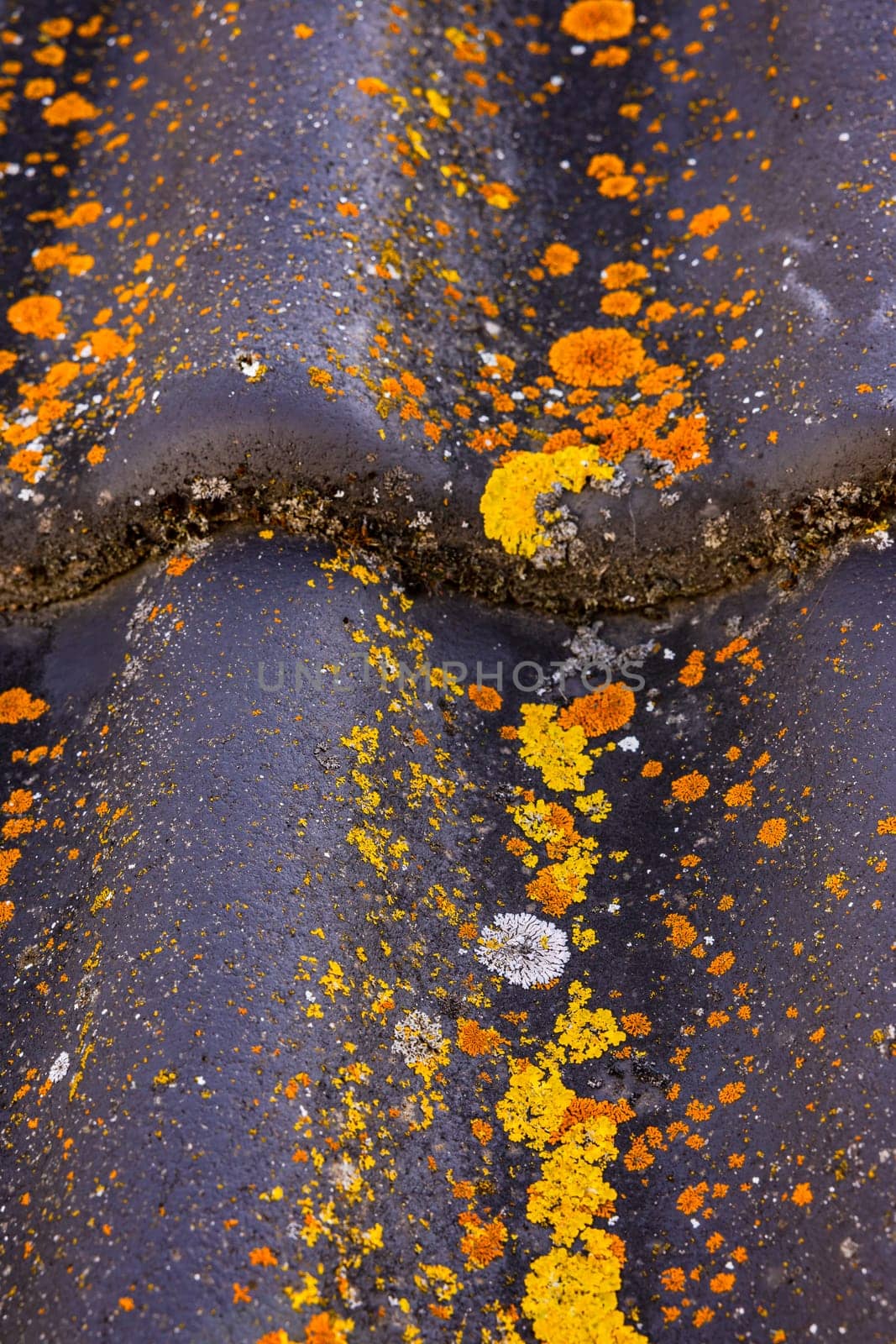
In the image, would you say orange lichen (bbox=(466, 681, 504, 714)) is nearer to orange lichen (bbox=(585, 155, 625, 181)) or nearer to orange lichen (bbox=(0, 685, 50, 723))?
orange lichen (bbox=(0, 685, 50, 723))

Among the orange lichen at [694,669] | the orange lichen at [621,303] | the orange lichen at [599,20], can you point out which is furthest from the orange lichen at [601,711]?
the orange lichen at [599,20]

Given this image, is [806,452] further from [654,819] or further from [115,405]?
[115,405]

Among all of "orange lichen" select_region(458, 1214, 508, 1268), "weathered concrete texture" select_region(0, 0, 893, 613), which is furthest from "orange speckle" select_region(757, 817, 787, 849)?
"orange lichen" select_region(458, 1214, 508, 1268)


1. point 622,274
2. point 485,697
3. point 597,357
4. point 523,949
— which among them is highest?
point 622,274

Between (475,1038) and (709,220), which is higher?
(709,220)

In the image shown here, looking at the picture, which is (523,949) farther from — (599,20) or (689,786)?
(599,20)

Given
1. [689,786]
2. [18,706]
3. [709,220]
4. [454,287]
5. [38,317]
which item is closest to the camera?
[689,786]

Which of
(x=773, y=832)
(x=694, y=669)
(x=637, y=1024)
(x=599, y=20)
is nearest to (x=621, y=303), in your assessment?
(x=694, y=669)

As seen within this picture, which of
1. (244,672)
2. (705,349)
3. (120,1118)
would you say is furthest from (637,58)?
(120,1118)
